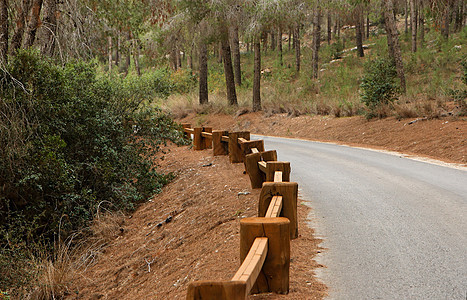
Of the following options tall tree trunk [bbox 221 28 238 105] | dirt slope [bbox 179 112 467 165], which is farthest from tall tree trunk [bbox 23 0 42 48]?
tall tree trunk [bbox 221 28 238 105]

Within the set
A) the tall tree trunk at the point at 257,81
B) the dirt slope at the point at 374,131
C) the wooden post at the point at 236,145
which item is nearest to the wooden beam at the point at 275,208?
the wooden post at the point at 236,145

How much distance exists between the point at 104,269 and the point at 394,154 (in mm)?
9903

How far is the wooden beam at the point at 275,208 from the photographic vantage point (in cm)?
434

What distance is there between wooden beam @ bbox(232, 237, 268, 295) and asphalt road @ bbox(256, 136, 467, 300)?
96 centimetres

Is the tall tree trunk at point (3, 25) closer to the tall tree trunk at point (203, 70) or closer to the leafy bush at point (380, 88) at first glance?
the leafy bush at point (380, 88)

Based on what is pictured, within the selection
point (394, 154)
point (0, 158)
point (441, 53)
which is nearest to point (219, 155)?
point (394, 154)

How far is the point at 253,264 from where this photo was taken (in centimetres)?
307

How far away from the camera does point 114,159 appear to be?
11.3 m

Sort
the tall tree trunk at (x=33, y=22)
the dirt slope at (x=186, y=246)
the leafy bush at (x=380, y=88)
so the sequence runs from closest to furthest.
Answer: the dirt slope at (x=186, y=246)
the tall tree trunk at (x=33, y=22)
the leafy bush at (x=380, y=88)

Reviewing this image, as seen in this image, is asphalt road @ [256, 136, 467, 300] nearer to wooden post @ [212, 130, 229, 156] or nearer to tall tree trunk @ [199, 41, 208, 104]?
wooden post @ [212, 130, 229, 156]

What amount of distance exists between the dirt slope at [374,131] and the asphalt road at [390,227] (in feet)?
9.38

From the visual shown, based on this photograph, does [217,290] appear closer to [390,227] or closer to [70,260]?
[390,227]

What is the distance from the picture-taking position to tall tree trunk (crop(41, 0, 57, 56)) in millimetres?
12491

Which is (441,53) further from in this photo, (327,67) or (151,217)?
(151,217)
